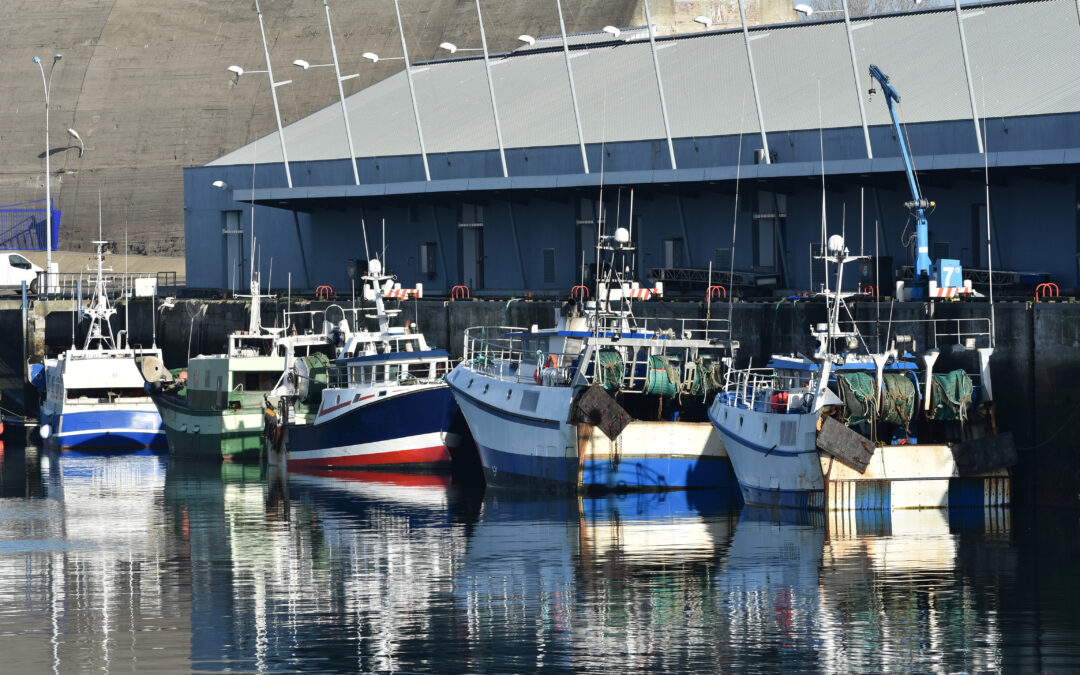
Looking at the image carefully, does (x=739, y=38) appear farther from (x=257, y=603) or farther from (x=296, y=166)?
(x=257, y=603)

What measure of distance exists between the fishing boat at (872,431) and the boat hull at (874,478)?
0.02m

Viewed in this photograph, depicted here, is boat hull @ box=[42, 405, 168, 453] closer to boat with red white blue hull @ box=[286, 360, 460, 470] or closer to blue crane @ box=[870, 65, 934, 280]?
boat with red white blue hull @ box=[286, 360, 460, 470]

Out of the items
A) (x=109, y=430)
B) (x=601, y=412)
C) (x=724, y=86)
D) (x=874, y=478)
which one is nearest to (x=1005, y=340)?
(x=874, y=478)

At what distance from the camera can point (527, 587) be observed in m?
28.3

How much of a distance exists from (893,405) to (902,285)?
7.34 metres

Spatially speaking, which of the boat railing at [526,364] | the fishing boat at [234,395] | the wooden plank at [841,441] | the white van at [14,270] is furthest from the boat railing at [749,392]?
the white van at [14,270]

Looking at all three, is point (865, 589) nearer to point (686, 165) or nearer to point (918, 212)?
point (918, 212)

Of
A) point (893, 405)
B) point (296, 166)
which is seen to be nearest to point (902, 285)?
point (893, 405)

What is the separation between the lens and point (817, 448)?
33500 millimetres

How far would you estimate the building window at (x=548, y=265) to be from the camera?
2315 inches

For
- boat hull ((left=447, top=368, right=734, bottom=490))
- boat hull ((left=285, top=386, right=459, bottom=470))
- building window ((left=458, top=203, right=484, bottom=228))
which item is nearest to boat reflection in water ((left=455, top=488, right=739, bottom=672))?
boat hull ((left=447, top=368, right=734, bottom=490))

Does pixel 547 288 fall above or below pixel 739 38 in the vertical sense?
below

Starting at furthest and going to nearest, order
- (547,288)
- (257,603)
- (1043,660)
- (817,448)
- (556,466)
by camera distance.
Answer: (547,288) < (556,466) < (817,448) < (257,603) < (1043,660)

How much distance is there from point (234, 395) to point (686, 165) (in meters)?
16.2
